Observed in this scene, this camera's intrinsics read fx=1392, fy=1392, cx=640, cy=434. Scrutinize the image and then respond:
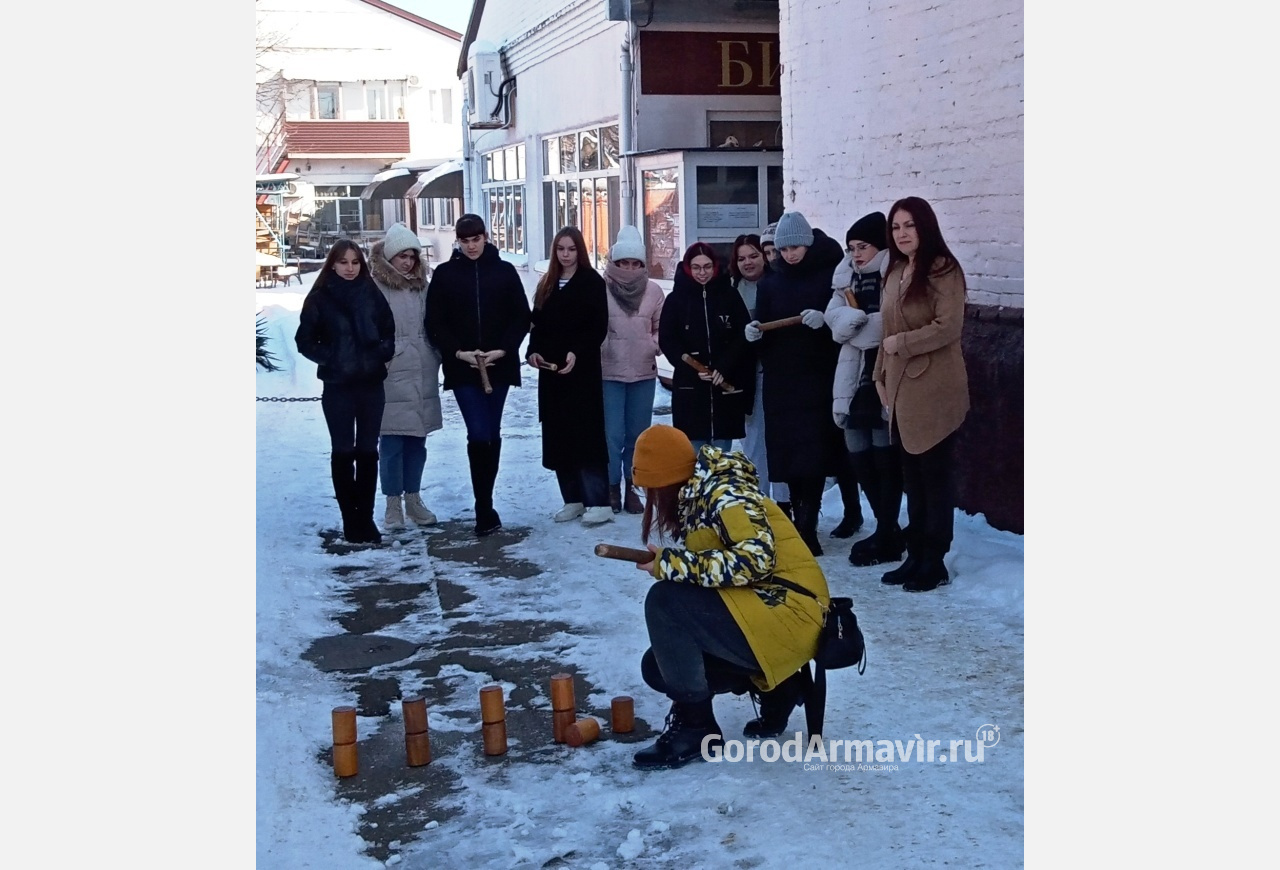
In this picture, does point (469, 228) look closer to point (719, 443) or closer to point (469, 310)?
point (469, 310)

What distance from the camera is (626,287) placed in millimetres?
8008

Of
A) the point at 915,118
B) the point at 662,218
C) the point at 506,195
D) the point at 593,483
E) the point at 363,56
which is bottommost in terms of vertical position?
the point at 593,483

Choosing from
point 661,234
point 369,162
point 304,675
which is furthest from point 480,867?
A: point 369,162

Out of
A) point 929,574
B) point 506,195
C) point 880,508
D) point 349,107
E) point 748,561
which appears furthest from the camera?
point 349,107

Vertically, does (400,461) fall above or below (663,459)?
below

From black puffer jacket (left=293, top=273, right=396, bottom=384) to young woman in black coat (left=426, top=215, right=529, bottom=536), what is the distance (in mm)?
364

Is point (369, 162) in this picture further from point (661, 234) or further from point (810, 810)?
point (810, 810)

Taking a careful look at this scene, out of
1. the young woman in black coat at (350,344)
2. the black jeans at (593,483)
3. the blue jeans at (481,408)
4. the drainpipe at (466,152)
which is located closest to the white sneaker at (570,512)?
the black jeans at (593,483)

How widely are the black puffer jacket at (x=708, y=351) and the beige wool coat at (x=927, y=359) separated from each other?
123cm

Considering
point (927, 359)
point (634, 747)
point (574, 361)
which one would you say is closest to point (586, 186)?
point (574, 361)

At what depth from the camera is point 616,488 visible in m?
8.19

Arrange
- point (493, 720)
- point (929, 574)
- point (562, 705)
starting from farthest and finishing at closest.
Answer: point (929, 574) → point (562, 705) → point (493, 720)

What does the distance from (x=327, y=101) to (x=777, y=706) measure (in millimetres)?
20829

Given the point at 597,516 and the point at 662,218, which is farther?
the point at 662,218
